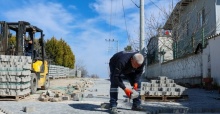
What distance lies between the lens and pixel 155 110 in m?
8.60

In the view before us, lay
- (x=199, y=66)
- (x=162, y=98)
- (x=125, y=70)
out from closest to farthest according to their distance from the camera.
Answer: (x=125, y=70), (x=162, y=98), (x=199, y=66)

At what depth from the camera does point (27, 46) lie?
42.3 feet

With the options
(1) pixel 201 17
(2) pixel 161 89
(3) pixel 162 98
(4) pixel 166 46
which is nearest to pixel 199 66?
(2) pixel 161 89

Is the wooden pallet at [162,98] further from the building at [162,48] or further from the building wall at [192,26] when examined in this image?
the building at [162,48]

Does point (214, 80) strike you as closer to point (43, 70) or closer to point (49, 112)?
point (43, 70)

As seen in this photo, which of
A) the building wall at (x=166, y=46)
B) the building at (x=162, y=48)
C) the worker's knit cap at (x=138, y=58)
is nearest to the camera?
the worker's knit cap at (x=138, y=58)

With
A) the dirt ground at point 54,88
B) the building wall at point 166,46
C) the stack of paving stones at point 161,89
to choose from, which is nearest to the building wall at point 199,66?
the stack of paving stones at point 161,89

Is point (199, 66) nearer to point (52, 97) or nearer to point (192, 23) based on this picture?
point (52, 97)

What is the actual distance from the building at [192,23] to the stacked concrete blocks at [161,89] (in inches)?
250

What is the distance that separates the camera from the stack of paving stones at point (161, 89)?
35.0 feet

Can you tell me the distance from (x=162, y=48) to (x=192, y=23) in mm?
4124

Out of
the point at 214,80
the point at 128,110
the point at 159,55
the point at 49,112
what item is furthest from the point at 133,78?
the point at 159,55

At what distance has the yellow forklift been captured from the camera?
12.2 meters

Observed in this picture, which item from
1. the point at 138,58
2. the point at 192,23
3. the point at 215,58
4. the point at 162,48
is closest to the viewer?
the point at 138,58
